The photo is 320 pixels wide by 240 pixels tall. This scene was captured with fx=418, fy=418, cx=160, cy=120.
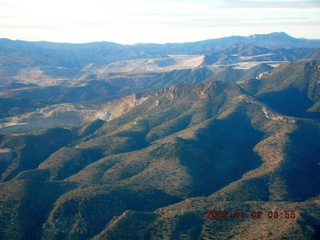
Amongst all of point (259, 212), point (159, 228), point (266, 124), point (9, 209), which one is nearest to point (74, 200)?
point (9, 209)

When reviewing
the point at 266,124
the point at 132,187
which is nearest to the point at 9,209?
the point at 132,187

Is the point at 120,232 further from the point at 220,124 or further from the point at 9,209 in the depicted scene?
the point at 220,124

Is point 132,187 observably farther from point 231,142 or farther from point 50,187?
point 231,142

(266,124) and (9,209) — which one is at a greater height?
(266,124)

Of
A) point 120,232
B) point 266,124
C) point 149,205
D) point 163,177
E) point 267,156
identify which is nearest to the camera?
point 120,232

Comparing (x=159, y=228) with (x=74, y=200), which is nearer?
(x=159, y=228)

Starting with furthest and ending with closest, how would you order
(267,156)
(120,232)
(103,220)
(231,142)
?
(231,142) → (267,156) → (103,220) → (120,232)
